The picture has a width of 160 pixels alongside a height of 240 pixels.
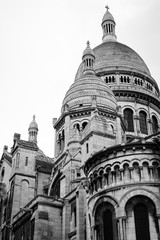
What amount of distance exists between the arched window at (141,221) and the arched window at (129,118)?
30.5 m

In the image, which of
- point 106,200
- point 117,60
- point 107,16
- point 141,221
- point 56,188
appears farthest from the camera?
point 107,16

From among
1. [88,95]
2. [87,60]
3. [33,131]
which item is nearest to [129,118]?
[87,60]

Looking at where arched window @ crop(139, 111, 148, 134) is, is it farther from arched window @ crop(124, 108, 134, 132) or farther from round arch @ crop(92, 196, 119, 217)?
round arch @ crop(92, 196, 119, 217)

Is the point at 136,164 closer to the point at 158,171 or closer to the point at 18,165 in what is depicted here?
the point at 158,171

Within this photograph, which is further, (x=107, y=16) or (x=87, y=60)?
(x=107, y=16)

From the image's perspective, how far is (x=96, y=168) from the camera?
30.4 metres

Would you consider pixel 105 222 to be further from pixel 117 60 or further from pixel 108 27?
pixel 108 27

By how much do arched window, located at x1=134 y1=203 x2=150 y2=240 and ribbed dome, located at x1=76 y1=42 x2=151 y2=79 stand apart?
3914 cm

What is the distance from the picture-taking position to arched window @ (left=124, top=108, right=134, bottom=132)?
189 ft

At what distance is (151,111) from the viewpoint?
60.9 metres

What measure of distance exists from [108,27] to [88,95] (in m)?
34.0

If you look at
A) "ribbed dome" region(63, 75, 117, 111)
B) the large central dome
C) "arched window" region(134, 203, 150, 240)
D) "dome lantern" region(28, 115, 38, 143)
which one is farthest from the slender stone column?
"dome lantern" region(28, 115, 38, 143)

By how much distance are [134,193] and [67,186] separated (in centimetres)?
1432

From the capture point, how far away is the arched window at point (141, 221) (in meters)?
26.3
